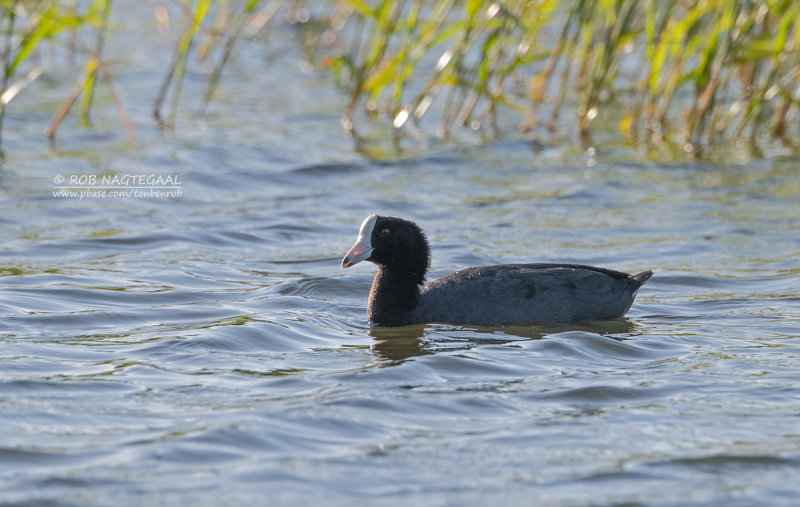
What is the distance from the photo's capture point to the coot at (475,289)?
6.01 metres

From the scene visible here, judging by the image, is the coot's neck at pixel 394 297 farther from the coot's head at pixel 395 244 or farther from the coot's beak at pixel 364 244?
the coot's beak at pixel 364 244

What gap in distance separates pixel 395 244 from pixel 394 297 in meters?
0.29

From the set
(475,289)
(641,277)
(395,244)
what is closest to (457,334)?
(475,289)

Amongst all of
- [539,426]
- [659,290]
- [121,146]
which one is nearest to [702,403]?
[539,426]

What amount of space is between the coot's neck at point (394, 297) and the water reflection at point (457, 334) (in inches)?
2.3

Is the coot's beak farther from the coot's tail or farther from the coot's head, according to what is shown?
the coot's tail

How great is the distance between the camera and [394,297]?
239 inches

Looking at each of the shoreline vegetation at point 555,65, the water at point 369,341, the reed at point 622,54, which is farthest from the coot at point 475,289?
the shoreline vegetation at point 555,65

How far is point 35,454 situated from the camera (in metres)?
3.91

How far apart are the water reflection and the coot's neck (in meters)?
0.06

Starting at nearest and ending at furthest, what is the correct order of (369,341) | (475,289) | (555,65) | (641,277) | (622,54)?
(369,341), (475,289), (641,277), (622,54), (555,65)

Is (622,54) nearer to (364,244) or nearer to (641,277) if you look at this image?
(641,277)

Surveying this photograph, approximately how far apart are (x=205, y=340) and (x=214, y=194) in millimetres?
3973

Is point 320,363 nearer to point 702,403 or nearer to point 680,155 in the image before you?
point 702,403
